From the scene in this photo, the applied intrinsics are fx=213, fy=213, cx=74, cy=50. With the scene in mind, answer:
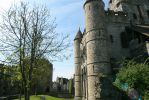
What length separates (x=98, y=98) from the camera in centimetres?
2450

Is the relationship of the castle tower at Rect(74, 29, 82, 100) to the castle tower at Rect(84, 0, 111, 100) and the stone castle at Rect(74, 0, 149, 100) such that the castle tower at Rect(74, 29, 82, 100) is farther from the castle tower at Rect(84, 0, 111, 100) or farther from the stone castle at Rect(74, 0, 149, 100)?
the castle tower at Rect(84, 0, 111, 100)

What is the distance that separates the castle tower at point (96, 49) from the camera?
25.6 meters

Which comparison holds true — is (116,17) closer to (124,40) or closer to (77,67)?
(124,40)

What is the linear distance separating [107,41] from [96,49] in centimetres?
232

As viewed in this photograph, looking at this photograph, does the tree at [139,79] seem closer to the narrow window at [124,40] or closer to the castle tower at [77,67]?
the narrow window at [124,40]

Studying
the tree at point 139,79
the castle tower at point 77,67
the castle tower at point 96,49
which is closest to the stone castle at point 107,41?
the castle tower at point 96,49

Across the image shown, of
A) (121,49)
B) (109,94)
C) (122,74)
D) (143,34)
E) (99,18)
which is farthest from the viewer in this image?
(121,49)

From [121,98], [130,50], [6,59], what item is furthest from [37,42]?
[130,50]

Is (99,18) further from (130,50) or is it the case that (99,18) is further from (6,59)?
(6,59)

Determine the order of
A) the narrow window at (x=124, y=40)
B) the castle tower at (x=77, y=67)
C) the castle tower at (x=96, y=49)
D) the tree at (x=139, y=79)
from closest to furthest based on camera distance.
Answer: the tree at (x=139, y=79) → the castle tower at (x=96, y=49) → the narrow window at (x=124, y=40) → the castle tower at (x=77, y=67)

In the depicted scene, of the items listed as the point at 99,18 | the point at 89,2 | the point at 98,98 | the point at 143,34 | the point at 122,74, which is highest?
the point at 89,2

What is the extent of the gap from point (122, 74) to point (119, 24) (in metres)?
11.6

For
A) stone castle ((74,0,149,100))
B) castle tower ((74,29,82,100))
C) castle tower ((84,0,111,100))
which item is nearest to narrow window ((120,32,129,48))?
stone castle ((74,0,149,100))

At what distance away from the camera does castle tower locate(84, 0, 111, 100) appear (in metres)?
25.6
